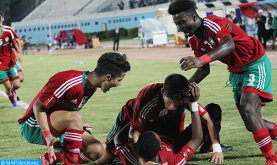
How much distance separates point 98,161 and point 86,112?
416 centimetres

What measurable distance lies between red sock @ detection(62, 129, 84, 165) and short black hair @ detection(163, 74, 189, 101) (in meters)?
1.03

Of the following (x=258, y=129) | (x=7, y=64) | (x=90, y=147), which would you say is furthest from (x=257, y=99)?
(x=7, y=64)

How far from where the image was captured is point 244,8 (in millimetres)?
30297

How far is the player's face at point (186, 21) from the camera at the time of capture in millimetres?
5356

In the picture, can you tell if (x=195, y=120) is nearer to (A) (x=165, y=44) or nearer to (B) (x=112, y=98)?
(B) (x=112, y=98)

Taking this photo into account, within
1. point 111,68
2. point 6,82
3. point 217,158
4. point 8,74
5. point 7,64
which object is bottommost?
point 6,82

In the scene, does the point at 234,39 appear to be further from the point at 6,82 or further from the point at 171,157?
the point at 6,82

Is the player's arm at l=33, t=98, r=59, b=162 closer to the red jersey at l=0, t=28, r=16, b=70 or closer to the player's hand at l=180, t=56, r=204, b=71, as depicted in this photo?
the player's hand at l=180, t=56, r=204, b=71

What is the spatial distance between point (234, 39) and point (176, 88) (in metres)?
1.22

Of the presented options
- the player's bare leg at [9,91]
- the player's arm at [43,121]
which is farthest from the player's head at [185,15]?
the player's bare leg at [9,91]

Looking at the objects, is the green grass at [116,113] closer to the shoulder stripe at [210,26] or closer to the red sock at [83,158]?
the red sock at [83,158]

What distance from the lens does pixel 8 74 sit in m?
11.3

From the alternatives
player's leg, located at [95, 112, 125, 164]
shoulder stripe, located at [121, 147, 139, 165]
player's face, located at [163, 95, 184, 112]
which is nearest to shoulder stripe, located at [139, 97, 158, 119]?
player's face, located at [163, 95, 184, 112]

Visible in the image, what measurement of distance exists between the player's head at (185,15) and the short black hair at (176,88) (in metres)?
0.88
